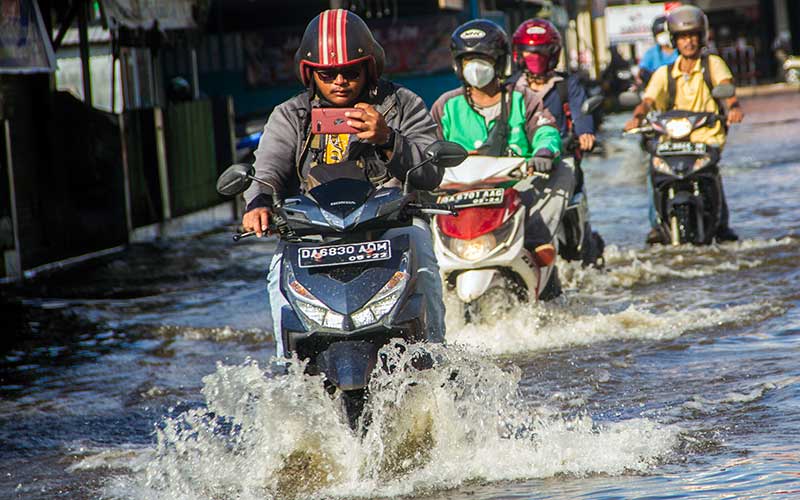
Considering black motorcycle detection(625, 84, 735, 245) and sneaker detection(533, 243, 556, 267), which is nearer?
sneaker detection(533, 243, 556, 267)

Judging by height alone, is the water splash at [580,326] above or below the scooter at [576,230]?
below

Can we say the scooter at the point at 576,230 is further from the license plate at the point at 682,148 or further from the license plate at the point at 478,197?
the license plate at the point at 478,197

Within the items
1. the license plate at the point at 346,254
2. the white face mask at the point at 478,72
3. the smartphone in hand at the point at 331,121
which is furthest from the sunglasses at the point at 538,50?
the license plate at the point at 346,254

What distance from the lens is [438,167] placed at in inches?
221

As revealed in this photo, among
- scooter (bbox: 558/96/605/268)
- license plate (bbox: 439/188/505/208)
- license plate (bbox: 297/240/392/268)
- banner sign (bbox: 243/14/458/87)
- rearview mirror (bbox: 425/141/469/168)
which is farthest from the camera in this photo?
banner sign (bbox: 243/14/458/87)

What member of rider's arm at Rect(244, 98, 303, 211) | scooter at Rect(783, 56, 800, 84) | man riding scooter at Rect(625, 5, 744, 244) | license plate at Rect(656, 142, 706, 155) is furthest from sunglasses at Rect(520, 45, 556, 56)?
scooter at Rect(783, 56, 800, 84)

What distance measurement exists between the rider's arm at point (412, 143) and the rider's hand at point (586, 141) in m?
4.29

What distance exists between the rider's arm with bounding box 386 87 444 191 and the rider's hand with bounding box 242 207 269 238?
19.1 inches

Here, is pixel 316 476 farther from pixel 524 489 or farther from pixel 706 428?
pixel 706 428

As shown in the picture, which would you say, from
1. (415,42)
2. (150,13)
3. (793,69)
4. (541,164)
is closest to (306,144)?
(541,164)

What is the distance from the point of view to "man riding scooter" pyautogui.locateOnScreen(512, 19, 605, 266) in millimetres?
10406

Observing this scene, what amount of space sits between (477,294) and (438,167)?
8.33ft

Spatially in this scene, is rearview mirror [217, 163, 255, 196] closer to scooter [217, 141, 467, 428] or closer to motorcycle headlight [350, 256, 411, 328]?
scooter [217, 141, 467, 428]

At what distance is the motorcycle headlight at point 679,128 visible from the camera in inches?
448
